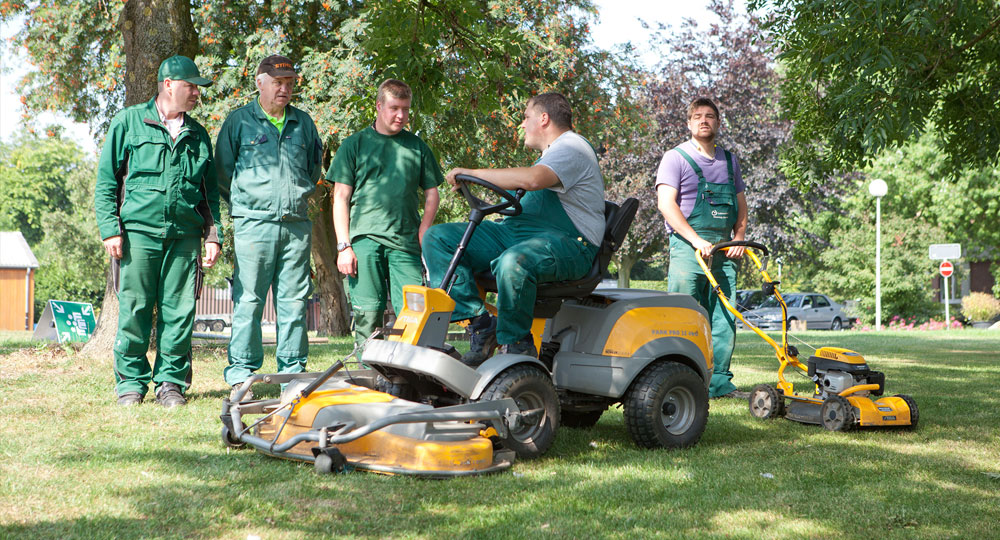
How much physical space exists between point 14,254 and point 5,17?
35802 mm

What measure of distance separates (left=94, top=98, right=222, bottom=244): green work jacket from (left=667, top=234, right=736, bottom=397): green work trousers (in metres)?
3.35

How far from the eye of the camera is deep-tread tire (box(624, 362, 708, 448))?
4449 mm

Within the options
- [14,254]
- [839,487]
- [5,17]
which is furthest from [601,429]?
[14,254]

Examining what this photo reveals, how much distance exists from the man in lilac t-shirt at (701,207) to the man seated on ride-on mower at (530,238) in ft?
5.98

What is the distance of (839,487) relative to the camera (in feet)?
12.5

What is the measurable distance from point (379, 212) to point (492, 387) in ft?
6.31

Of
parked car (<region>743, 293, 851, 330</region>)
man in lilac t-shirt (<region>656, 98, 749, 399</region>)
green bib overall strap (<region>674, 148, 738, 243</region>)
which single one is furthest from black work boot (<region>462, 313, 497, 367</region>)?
parked car (<region>743, 293, 851, 330</region>)

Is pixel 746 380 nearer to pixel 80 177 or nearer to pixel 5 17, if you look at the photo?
pixel 5 17

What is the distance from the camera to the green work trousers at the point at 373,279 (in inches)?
216

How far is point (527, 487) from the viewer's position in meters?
3.68

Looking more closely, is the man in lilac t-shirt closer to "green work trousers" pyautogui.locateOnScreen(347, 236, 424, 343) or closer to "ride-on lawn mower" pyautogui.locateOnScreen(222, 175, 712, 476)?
"ride-on lawn mower" pyautogui.locateOnScreen(222, 175, 712, 476)

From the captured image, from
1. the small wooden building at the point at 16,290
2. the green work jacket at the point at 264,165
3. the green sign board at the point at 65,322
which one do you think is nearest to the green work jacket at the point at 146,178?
the green work jacket at the point at 264,165

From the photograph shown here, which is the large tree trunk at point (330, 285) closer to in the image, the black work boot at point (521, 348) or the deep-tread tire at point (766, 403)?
the deep-tread tire at point (766, 403)

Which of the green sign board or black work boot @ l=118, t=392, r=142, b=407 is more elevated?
the green sign board
